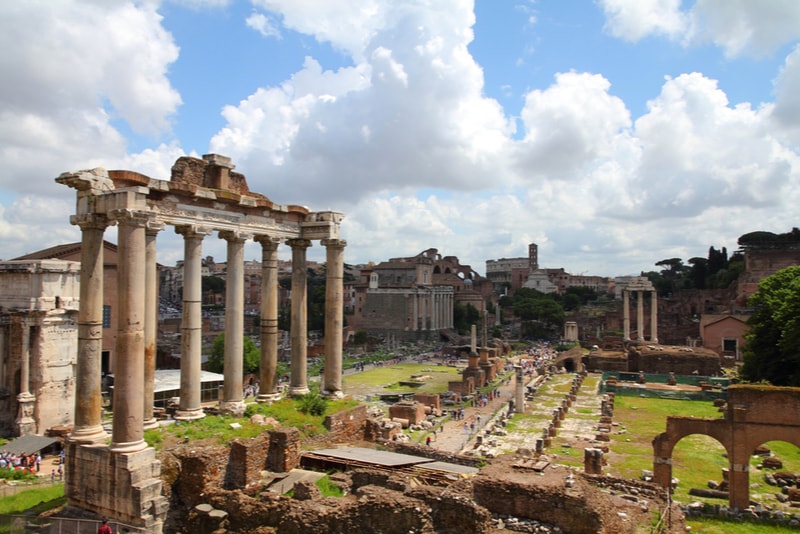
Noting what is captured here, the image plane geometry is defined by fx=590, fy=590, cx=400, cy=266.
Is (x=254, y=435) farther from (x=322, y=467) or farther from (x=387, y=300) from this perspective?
(x=387, y=300)

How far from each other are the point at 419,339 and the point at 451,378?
38396 millimetres

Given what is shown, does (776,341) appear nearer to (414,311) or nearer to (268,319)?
(268,319)

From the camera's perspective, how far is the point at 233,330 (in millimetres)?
15156

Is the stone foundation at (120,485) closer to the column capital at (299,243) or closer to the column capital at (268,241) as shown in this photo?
the column capital at (268,241)

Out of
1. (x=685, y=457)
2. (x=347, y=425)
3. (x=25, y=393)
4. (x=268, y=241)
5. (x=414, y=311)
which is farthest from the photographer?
(x=414, y=311)

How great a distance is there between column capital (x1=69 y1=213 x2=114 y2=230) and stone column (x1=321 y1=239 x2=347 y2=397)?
6.64m

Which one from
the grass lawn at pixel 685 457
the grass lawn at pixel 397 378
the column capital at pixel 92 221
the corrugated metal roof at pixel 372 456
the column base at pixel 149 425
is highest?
the column capital at pixel 92 221

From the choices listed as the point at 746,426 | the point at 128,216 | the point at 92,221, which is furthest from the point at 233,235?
the point at 746,426

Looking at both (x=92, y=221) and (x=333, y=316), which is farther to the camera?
(x=333, y=316)

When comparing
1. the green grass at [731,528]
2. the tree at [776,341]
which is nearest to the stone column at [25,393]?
the green grass at [731,528]

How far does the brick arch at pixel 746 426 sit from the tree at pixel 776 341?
1013 centimetres

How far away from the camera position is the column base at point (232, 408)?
14.7 m

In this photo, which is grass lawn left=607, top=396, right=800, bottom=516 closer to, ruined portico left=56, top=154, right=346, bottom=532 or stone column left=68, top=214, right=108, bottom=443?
ruined portico left=56, top=154, right=346, bottom=532

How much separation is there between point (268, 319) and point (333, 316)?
1.90m
